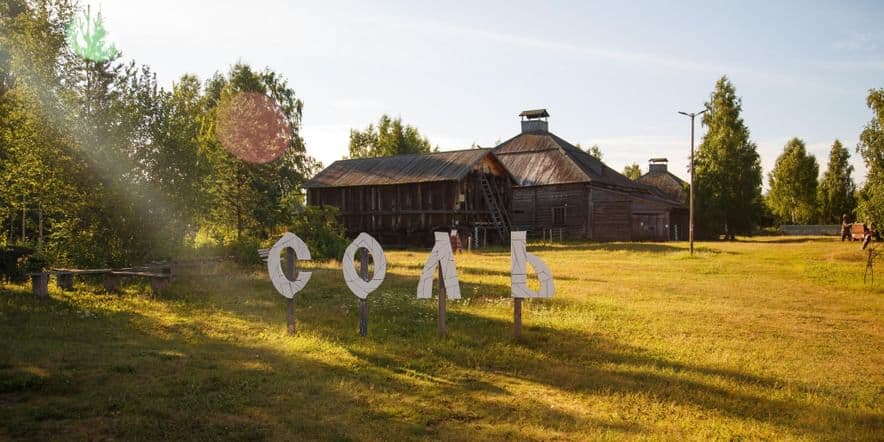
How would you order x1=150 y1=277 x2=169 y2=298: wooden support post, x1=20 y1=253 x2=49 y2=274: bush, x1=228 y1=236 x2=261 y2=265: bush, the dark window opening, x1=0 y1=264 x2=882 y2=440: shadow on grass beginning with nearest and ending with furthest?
1. x1=0 y1=264 x2=882 y2=440: shadow on grass
2. x1=150 y1=277 x2=169 y2=298: wooden support post
3. x1=20 y1=253 x2=49 y2=274: bush
4. x1=228 y1=236 x2=261 y2=265: bush
5. the dark window opening

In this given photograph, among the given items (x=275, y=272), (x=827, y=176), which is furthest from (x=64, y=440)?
(x=827, y=176)

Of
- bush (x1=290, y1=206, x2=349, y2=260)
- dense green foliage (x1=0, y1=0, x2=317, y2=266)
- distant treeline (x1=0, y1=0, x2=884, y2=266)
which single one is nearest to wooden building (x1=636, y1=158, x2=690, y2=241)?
distant treeline (x1=0, y1=0, x2=884, y2=266)

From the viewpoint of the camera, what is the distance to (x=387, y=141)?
6762 cm

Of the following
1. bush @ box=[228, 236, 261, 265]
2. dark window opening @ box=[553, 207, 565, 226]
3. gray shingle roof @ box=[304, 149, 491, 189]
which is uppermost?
gray shingle roof @ box=[304, 149, 491, 189]

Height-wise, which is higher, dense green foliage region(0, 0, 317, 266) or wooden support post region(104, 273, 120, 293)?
dense green foliage region(0, 0, 317, 266)

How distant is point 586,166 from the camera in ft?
159

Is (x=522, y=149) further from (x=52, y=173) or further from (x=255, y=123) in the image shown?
(x=52, y=173)

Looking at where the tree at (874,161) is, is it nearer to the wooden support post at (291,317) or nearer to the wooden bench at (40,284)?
the wooden support post at (291,317)

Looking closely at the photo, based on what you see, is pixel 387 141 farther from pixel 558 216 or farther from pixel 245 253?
pixel 245 253

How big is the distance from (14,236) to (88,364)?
1592cm

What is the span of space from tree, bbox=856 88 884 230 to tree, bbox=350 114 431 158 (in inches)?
1762

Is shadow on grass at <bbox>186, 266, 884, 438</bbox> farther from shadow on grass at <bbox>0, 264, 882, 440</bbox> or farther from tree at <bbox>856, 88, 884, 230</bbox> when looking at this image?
Answer: tree at <bbox>856, 88, 884, 230</bbox>

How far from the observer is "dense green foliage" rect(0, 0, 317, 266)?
53.4ft

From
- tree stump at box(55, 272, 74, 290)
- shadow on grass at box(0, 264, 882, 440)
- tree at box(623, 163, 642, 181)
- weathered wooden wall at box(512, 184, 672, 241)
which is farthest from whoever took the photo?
tree at box(623, 163, 642, 181)
